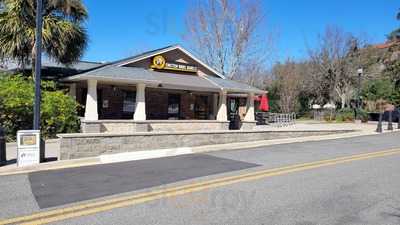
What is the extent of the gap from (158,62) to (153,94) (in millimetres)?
2429

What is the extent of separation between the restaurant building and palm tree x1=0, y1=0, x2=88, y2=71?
1584 mm

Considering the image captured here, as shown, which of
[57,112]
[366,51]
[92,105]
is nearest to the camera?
[57,112]

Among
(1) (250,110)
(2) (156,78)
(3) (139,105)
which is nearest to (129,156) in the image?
(3) (139,105)

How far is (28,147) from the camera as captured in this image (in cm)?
884

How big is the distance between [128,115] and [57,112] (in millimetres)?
6604

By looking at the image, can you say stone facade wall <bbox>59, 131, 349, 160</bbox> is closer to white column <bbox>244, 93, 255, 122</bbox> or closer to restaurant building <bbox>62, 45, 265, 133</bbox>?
restaurant building <bbox>62, 45, 265, 133</bbox>

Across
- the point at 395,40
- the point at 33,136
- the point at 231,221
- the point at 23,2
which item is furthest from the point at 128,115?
the point at 395,40

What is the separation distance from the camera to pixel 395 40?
37.1 metres

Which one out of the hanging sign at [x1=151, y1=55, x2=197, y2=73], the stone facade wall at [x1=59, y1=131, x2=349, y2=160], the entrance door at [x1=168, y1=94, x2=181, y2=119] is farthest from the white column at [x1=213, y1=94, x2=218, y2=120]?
the stone facade wall at [x1=59, y1=131, x2=349, y2=160]

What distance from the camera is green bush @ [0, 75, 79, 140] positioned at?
45.8 ft

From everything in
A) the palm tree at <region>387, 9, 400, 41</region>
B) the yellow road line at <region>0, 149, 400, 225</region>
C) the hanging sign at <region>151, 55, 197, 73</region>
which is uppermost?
the palm tree at <region>387, 9, 400, 41</region>

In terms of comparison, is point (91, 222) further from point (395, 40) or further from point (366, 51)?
point (366, 51)

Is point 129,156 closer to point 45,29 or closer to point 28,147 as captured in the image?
point 28,147

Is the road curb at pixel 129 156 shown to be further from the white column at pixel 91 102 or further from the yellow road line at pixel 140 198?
the white column at pixel 91 102
